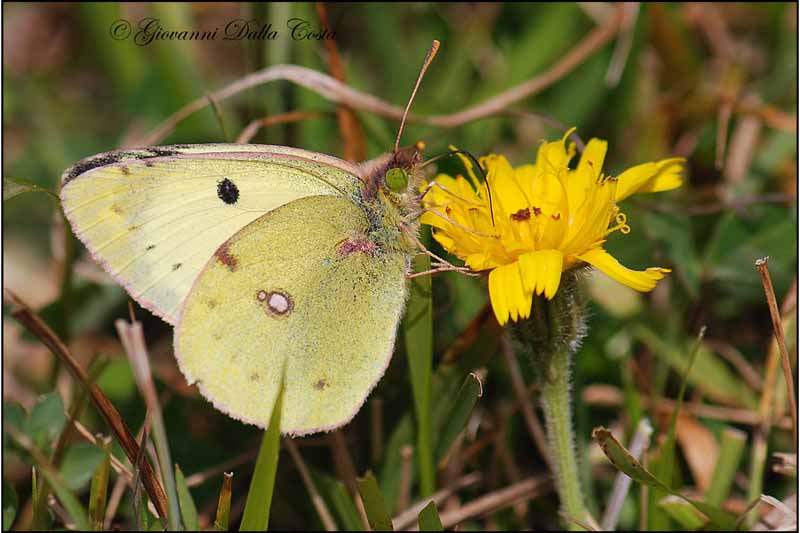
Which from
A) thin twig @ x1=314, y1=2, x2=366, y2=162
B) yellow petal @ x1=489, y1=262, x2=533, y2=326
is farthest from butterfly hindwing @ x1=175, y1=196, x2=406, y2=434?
thin twig @ x1=314, y1=2, x2=366, y2=162

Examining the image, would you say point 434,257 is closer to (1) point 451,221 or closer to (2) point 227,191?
(1) point 451,221

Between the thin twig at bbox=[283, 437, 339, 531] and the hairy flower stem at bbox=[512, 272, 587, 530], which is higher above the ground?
the hairy flower stem at bbox=[512, 272, 587, 530]

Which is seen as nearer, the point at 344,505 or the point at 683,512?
the point at 683,512

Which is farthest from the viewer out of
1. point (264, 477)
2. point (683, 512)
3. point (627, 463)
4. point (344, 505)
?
point (344, 505)

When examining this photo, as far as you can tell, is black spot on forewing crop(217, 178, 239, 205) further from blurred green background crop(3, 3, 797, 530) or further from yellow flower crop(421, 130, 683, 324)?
yellow flower crop(421, 130, 683, 324)

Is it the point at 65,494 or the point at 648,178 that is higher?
the point at 648,178

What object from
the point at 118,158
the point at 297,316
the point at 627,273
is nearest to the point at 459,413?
the point at 297,316

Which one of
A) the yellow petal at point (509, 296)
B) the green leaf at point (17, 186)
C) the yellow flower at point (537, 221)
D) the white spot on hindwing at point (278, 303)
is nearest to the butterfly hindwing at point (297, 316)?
the white spot on hindwing at point (278, 303)
